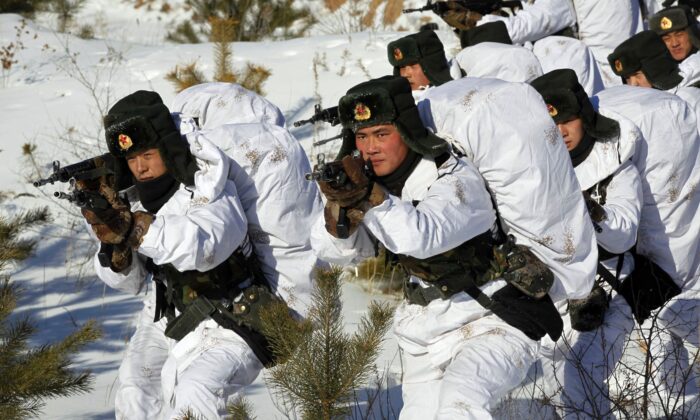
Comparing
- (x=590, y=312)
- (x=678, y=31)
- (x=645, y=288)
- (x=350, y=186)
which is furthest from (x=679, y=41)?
(x=350, y=186)

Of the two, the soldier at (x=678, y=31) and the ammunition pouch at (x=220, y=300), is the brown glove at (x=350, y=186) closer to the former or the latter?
the ammunition pouch at (x=220, y=300)

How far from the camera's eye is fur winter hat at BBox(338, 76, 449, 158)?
4559 millimetres

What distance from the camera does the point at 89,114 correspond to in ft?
36.8

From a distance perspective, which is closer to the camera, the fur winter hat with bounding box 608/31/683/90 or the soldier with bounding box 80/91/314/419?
the soldier with bounding box 80/91/314/419

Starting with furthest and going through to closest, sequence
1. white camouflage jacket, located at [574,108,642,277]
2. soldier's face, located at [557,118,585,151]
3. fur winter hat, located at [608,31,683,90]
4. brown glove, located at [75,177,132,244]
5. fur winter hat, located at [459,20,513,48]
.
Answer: fur winter hat, located at [459,20,513,48] → fur winter hat, located at [608,31,683,90] → soldier's face, located at [557,118,585,151] → white camouflage jacket, located at [574,108,642,277] → brown glove, located at [75,177,132,244]

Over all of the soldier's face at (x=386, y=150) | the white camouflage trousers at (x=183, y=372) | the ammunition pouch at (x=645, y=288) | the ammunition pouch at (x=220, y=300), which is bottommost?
the ammunition pouch at (x=645, y=288)

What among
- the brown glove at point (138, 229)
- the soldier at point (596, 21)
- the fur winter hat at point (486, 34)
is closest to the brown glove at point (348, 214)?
the brown glove at point (138, 229)

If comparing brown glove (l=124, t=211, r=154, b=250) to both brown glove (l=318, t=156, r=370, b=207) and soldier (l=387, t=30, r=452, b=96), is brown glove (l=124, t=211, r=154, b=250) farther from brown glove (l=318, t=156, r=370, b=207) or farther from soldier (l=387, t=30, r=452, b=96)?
soldier (l=387, t=30, r=452, b=96)

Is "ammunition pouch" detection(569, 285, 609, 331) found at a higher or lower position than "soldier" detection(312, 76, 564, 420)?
lower

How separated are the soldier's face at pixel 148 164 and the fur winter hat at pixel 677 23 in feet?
14.4

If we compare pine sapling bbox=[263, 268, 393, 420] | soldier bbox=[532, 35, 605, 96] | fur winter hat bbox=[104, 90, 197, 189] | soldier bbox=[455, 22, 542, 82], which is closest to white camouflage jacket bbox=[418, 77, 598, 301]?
pine sapling bbox=[263, 268, 393, 420]

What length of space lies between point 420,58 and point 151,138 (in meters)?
2.75

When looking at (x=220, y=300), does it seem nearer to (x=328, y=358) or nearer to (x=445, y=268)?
(x=445, y=268)

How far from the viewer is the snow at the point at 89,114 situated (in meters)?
7.78
